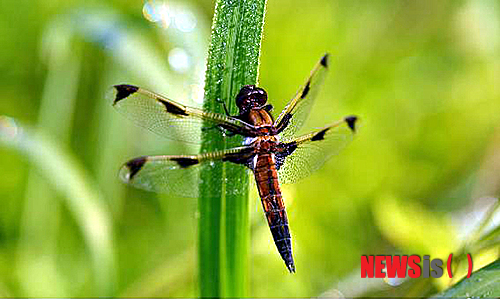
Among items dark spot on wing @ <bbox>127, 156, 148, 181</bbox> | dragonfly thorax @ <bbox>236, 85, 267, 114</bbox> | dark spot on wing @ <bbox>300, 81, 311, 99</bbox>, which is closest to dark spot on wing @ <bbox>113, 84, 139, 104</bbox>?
dark spot on wing @ <bbox>127, 156, 148, 181</bbox>

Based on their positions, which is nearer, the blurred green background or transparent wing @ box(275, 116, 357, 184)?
transparent wing @ box(275, 116, 357, 184)

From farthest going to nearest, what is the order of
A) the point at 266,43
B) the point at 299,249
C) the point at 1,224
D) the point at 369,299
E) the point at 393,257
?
the point at 266,43 < the point at 1,224 < the point at 299,249 < the point at 393,257 < the point at 369,299

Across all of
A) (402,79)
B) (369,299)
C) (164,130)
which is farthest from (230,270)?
(402,79)

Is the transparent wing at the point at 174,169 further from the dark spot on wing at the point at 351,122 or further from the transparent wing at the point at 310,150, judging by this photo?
the dark spot on wing at the point at 351,122

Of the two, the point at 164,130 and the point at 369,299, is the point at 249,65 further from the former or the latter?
the point at 369,299

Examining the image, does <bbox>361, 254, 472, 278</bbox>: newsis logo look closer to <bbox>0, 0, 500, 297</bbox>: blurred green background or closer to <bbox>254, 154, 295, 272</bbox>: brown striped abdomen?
<bbox>0, 0, 500, 297</bbox>: blurred green background

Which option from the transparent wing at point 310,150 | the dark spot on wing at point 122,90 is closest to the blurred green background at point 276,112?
the transparent wing at point 310,150

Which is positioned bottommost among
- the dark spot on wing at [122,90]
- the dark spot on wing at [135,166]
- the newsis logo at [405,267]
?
the newsis logo at [405,267]
